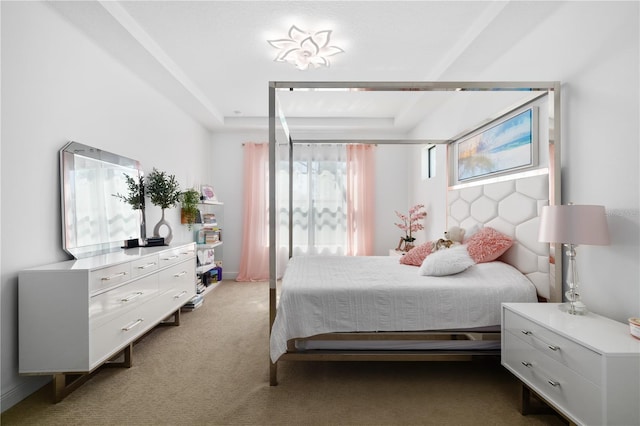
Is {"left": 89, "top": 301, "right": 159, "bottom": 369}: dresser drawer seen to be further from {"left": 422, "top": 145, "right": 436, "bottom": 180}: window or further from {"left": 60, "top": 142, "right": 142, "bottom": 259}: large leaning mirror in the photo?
{"left": 422, "top": 145, "right": 436, "bottom": 180}: window

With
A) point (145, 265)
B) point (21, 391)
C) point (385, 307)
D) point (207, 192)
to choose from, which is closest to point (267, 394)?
point (385, 307)

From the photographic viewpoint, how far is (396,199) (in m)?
5.50

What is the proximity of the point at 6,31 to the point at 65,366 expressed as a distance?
78.1 inches

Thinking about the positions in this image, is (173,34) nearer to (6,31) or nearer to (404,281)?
(6,31)

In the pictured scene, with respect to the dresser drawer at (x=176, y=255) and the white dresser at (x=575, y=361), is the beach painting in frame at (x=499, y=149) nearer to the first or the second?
the white dresser at (x=575, y=361)

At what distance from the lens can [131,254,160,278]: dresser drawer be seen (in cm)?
237

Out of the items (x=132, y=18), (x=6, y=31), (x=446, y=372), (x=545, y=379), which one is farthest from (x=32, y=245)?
(x=545, y=379)

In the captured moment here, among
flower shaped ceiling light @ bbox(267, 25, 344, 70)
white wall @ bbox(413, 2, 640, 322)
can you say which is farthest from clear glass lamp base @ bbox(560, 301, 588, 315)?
flower shaped ceiling light @ bbox(267, 25, 344, 70)

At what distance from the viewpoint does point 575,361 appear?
1420mm

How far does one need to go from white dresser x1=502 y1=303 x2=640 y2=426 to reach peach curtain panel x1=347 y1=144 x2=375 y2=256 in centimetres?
348

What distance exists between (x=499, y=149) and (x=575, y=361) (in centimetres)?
191

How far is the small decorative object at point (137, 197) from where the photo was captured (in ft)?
9.89

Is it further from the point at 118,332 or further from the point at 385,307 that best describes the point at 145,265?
the point at 385,307

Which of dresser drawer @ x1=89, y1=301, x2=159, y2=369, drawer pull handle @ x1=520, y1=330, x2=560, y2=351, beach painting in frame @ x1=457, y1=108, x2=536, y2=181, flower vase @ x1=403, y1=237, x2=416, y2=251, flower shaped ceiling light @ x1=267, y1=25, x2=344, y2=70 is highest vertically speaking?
flower shaped ceiling light @ x1=267, y1=25, x2=344, y2=70
